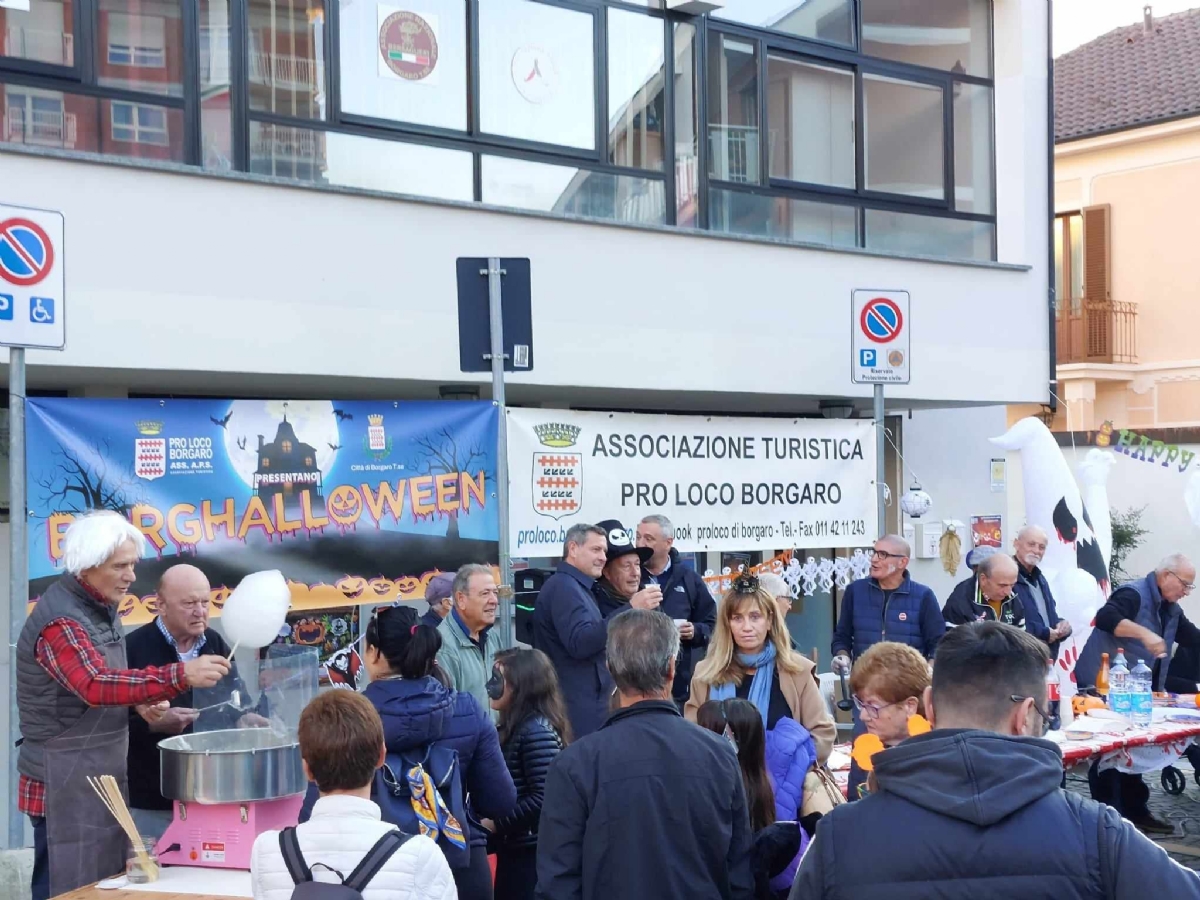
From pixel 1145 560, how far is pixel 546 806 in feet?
57.5

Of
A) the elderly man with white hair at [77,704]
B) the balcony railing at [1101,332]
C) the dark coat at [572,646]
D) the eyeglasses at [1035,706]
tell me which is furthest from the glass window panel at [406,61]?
the balcony railing at [1101,332]

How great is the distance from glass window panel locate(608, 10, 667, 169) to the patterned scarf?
22.6 ft

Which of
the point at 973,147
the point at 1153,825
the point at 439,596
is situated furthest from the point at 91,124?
the point at 973,147

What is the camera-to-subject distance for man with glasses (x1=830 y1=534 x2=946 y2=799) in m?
7.84

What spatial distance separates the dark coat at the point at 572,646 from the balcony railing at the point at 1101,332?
18.9 meters

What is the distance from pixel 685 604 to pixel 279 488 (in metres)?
2.38

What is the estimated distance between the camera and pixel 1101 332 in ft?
76.5

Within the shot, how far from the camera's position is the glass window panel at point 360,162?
8703 millimetres

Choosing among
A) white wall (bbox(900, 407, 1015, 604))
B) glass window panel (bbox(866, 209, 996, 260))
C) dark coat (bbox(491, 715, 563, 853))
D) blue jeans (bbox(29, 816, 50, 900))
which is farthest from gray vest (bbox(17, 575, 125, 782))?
white wall (bbox(900, 407, 1015, 604))

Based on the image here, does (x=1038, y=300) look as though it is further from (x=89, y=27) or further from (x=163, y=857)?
(x=163, y=857)

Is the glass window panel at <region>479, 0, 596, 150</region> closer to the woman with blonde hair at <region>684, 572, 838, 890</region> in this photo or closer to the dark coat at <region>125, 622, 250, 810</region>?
the woman with blonde hair at <region>684, 572, 838, 890</region>

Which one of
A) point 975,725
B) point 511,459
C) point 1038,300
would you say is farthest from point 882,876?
point 1038,300

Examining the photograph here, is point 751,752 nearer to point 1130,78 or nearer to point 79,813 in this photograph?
point 79,813

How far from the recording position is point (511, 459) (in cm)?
802
